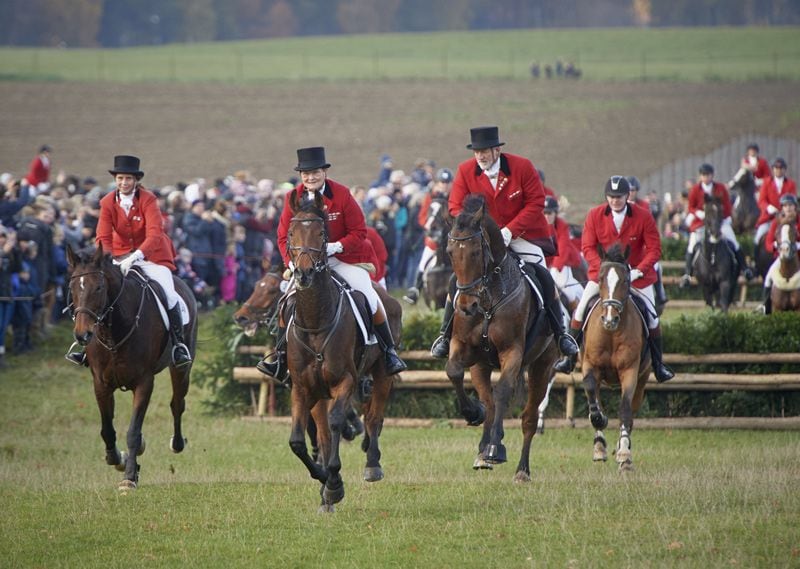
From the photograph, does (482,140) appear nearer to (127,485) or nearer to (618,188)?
(618,188)

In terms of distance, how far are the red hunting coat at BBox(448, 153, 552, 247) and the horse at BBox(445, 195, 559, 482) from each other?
561 mm

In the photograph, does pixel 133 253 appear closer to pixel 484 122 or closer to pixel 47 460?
pixel 47 460

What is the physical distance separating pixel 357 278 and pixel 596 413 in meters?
3.61

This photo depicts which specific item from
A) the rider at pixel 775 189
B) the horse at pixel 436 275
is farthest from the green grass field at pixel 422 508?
the rider at pixel 775 189

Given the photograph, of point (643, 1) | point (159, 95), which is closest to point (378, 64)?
point (159, 95)

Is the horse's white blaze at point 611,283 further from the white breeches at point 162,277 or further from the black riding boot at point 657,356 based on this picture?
the white breeches at point 162,277

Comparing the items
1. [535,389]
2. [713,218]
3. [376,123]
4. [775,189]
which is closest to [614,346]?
[535,389]

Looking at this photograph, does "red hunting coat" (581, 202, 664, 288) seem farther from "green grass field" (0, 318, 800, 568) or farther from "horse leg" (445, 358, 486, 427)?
"horse leg" (445, 358, 486, 427)

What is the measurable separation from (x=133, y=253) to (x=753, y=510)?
6.76 m

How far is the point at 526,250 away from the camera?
13.9 m

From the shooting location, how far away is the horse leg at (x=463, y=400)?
1295cm

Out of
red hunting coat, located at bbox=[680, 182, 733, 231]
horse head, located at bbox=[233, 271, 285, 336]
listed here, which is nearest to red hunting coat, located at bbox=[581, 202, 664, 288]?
horse head, located at bbox=[233, 271, 285, 336]

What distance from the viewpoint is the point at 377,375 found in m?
14.0

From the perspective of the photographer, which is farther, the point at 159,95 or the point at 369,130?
the point at 159,95
